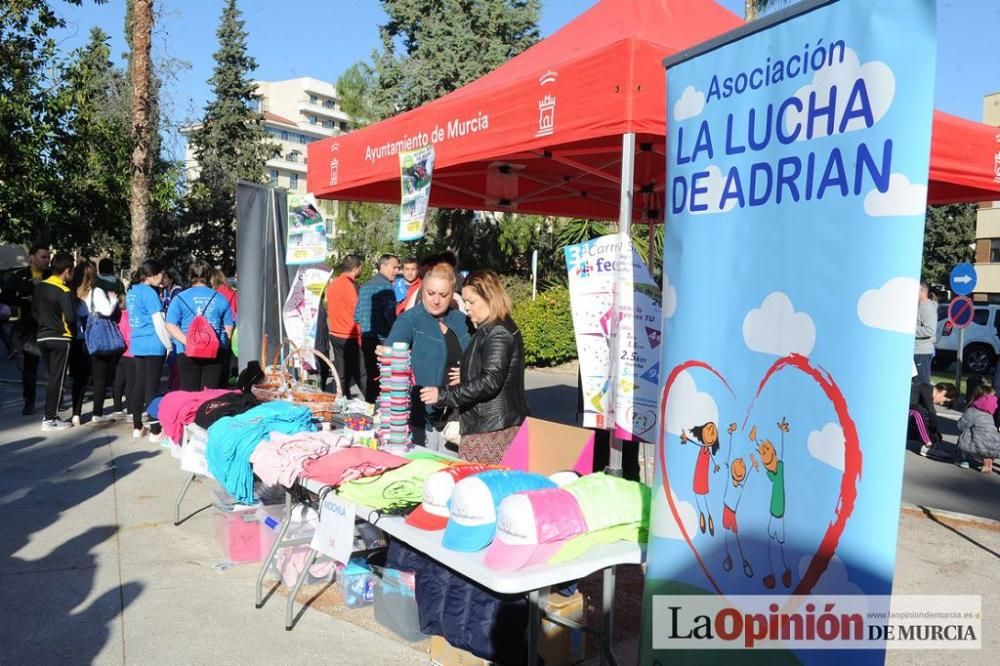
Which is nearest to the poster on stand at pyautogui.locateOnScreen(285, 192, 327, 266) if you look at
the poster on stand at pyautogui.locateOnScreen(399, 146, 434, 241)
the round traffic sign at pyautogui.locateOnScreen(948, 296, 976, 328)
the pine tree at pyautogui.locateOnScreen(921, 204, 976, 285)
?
the poster on stand at pyautogui.locateOnScreen(399, 146, 434, 241)

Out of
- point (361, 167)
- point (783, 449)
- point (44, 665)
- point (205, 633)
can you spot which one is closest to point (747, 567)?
point (783, 449)

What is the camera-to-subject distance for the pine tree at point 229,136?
31156 mm

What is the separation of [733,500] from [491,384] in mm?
1957

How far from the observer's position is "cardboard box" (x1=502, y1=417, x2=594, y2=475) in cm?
355

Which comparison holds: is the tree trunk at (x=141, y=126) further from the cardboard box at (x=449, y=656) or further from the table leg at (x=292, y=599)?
the cardboard box at (x=449, y=656)

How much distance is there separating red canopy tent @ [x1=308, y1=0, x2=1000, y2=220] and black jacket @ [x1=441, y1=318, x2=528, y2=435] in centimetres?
97

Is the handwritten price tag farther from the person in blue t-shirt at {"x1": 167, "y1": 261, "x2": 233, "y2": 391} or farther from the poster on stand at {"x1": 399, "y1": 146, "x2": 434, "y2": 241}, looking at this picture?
the person in blue t-shirt at {"x1": 167, "y1": 261, "x2": 233, "y2": 391}

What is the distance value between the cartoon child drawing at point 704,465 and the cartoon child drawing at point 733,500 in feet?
0.16

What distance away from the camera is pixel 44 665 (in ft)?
10.8

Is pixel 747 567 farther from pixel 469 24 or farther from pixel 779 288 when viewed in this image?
pixel 469 24

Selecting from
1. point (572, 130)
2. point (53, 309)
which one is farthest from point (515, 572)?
point (53, 309)

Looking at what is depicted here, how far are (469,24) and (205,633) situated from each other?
2254 cm

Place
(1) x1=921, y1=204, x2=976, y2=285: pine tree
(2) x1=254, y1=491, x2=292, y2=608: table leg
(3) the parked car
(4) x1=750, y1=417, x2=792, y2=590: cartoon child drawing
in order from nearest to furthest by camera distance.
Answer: (4) x1=750, y1=417, x2=792, y2=590: cartoon child drawing
(2) x1=254, y1=491, x2=292, y2=608: table leg
(3) the parked car
(1) x1=921, y1=204, x2=976, y2=285: pine tree

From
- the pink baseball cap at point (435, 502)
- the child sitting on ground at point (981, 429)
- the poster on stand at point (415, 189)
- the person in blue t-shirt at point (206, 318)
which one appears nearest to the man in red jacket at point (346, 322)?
the person in blue t-shirt at point (206, 318)
